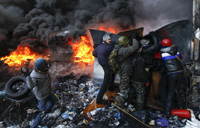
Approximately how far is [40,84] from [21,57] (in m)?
8.54

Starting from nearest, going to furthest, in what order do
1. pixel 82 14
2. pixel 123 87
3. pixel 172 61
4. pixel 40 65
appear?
pixel 40 65
pixel 172 61
pixel 123 87
pixel 82 14

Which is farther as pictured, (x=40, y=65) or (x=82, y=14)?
(x=82, y=14)

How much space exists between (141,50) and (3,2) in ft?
54.7

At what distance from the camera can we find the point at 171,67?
3.72 meters

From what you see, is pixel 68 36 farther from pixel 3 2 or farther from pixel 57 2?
pixel 3 2

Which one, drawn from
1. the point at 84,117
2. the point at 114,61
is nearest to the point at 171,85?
the point at 114,61

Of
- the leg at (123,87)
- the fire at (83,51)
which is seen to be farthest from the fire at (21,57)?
the leg at (123,87)

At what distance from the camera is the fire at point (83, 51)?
7829 millimetres

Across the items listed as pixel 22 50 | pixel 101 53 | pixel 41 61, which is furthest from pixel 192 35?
pixel 22 50

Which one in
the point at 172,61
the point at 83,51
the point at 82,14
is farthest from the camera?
the point at 82,14

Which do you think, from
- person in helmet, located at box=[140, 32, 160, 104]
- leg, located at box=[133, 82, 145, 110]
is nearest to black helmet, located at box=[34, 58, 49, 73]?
leg, located at box=[133, 82, 145, 110]

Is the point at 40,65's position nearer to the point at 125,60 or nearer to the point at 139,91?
the point at 125,60

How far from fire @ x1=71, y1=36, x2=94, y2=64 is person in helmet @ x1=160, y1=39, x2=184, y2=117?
4.70m

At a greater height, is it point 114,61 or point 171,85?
point 114,61
